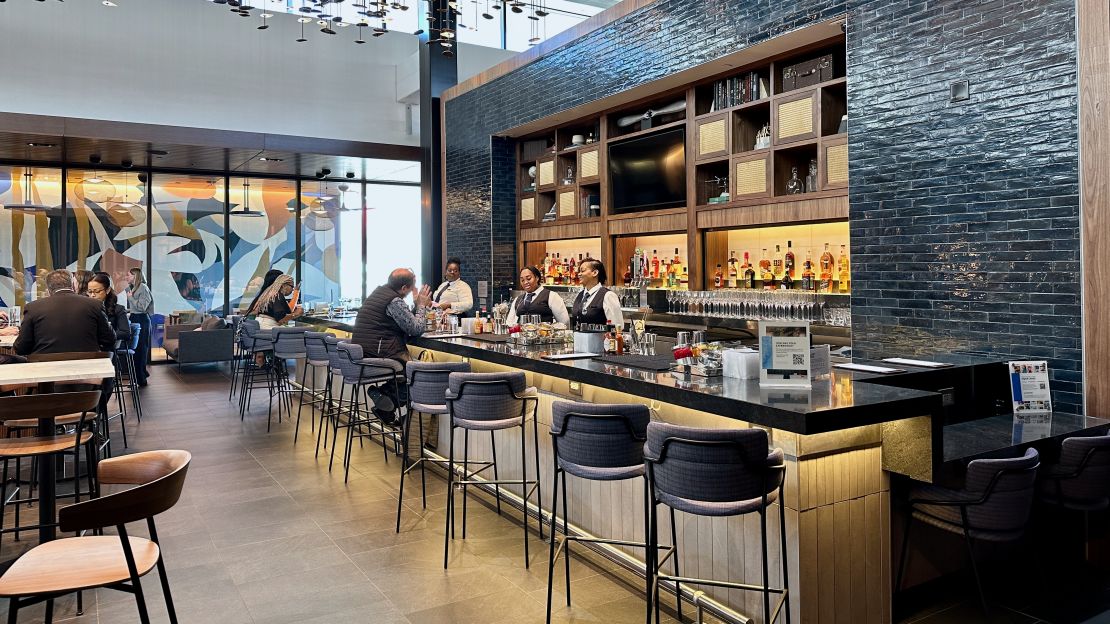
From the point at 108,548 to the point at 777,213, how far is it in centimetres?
529

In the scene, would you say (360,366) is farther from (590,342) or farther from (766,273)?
(766,273)

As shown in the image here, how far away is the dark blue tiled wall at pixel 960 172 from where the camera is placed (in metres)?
4.19

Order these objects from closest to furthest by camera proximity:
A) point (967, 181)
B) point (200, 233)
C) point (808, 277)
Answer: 1. point (967, 181)
2. point (808, 277)
3. point (200, 233)

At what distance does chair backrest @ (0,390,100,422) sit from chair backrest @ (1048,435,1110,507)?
452cm

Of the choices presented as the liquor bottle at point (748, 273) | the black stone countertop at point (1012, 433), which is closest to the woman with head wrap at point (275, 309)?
the liquor bottle at point (748, 273)

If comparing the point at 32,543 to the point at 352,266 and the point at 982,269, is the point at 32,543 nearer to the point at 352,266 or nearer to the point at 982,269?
the point at 982,269

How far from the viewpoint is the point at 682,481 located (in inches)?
108

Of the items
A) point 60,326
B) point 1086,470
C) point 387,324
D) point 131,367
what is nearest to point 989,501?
point 1086,470

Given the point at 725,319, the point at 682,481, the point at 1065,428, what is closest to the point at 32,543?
the point at 682,481

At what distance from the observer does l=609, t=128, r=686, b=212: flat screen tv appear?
7.54 m

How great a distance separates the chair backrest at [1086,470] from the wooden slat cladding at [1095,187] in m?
0.71

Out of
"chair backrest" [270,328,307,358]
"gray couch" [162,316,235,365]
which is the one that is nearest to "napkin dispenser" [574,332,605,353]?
"chair backrest" [270,328,307,358]

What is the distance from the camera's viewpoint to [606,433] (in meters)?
3.21

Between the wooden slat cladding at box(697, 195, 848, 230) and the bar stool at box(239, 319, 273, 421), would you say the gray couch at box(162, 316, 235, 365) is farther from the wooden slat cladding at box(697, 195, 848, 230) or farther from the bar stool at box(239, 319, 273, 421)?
the wooden slat cladding at box(697, 195, 848, 230)
